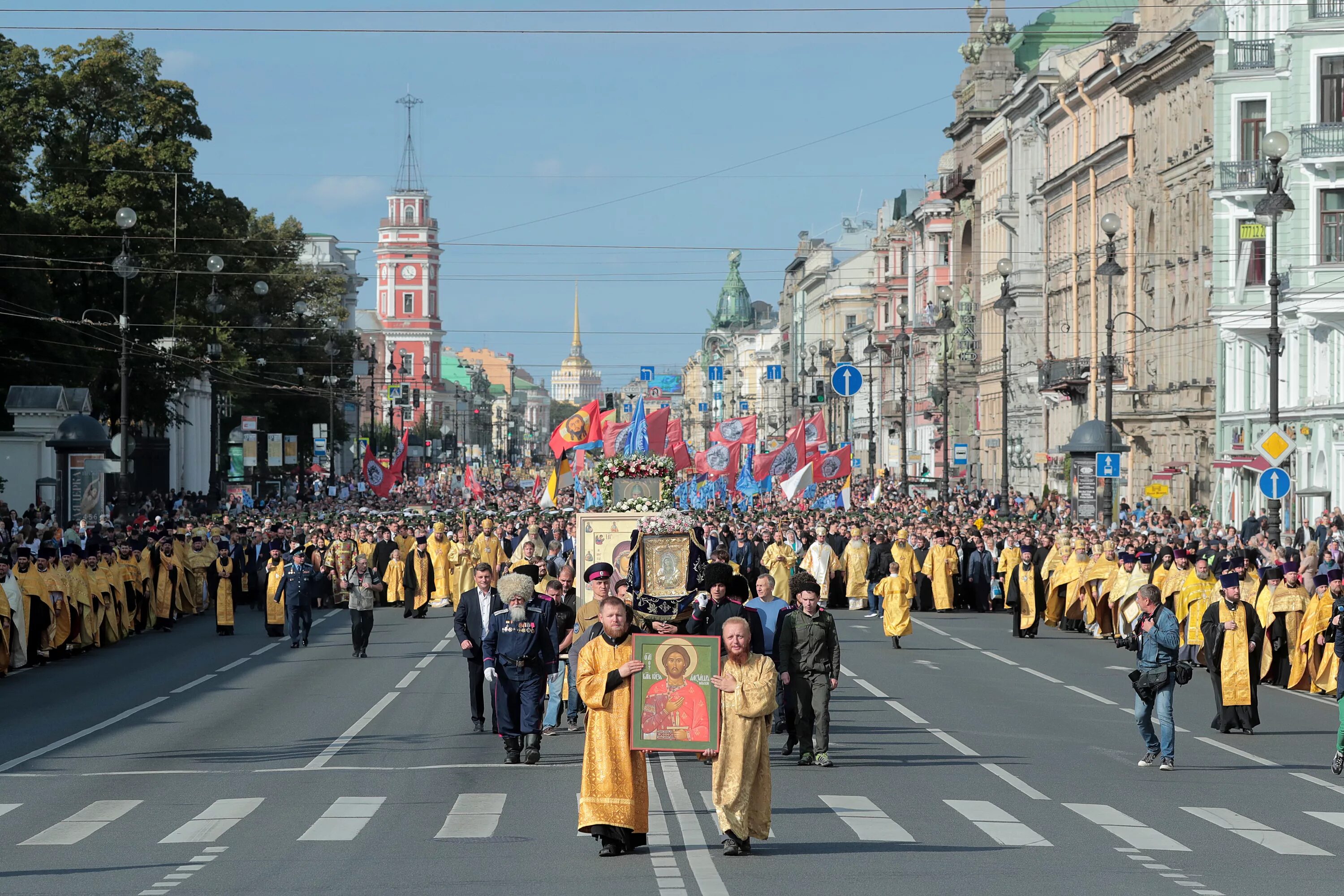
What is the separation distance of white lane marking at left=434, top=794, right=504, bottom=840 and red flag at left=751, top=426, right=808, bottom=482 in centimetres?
3621

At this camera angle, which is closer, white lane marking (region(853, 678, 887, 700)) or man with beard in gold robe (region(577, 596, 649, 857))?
man with beard in gold robe (region(577, 596, 649, 857))

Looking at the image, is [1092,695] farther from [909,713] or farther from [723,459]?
[723,459]

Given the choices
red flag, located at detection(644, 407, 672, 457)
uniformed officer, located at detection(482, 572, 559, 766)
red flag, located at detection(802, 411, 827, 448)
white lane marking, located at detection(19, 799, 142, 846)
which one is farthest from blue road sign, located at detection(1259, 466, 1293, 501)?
red flag, located at detection(802, 411, 827, 448)

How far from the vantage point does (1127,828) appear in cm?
1241

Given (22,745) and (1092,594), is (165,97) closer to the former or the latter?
(1092,594)

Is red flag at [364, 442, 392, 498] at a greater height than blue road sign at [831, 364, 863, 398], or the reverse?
blue road sign at [831, 364, 863, 398]

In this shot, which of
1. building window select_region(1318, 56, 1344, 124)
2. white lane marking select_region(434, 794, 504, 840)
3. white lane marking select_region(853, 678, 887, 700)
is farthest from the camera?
building window select_region(1318, 56, 1344, 124)

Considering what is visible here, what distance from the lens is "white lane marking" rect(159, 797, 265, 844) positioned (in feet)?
39.2

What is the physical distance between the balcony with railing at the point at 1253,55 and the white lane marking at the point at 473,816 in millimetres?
38256

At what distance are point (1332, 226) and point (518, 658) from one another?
3252 centimetres

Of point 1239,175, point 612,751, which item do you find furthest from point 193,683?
point 1239,175

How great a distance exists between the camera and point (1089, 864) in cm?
1089

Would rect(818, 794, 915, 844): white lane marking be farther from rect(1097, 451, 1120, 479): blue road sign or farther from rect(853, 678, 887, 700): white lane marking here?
rect(1097, 451, 1120, 479): blue road sign

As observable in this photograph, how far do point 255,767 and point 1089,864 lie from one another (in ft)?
23.1
